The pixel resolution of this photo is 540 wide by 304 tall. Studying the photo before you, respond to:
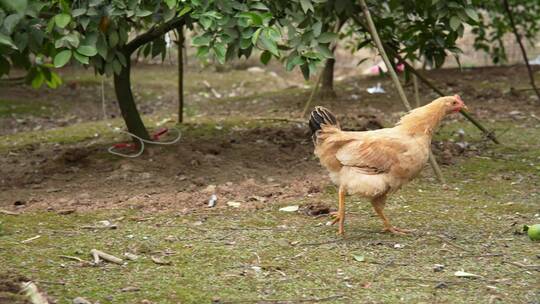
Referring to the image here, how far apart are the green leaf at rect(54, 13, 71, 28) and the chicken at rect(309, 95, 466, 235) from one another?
1623 mm

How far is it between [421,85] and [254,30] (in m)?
5.38

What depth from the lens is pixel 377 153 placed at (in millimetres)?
4672

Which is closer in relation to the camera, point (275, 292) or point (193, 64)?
point (275, 292)

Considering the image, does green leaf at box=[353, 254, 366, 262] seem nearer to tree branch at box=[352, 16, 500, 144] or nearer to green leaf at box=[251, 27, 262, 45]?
green leaf at box=[251, 27, 262, 45]

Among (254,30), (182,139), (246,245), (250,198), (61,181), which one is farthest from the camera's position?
(182,139)

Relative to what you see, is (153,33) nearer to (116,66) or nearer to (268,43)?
(116,66)

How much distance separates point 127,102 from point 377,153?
284cm

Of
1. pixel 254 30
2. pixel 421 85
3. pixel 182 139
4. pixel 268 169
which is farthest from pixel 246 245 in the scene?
pixel 421 85

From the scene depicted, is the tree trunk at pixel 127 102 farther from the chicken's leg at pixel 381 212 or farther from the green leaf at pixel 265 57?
the chicken's leg at pixel 381 212

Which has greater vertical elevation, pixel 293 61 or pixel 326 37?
pixel 326 37

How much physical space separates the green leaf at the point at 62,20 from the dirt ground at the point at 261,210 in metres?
1.23

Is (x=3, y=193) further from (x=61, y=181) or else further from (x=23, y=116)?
(x=23, y=116)

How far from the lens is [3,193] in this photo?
6.04 m

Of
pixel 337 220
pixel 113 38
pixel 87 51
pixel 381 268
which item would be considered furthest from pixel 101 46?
pixel 381 268
